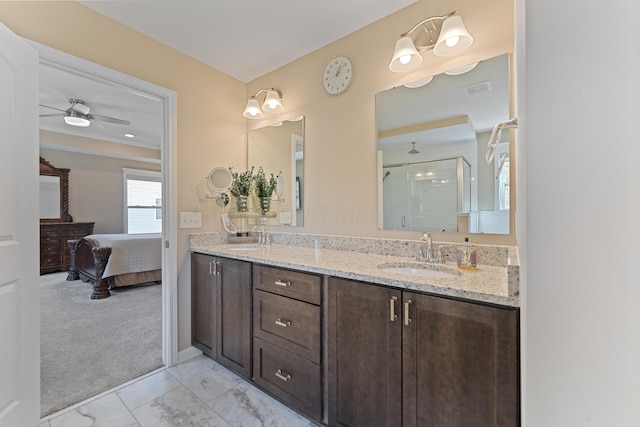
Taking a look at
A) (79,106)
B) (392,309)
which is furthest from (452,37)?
(79,106)

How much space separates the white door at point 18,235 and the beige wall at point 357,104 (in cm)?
162

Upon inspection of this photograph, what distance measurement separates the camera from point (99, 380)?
1869 millimetres

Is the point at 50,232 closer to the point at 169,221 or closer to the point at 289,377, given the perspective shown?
the point at 169,221

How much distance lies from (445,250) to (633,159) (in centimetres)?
118

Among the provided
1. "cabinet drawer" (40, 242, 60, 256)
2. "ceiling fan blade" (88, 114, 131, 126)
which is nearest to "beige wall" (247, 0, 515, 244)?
"ceiling fan blade" (88, 114, 131, 126)

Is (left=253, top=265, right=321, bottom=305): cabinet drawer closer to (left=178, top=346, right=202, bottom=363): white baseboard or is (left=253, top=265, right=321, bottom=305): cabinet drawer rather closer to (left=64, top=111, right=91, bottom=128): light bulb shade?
(left=178, top=346, right=202, bottom=363): white baseboard

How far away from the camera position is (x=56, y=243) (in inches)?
196

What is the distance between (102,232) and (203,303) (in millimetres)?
5090

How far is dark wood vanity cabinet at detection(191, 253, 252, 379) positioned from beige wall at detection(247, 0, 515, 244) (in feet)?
2.34

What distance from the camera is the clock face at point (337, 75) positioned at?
199cm

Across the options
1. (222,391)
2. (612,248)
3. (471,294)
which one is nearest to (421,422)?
(471,294)

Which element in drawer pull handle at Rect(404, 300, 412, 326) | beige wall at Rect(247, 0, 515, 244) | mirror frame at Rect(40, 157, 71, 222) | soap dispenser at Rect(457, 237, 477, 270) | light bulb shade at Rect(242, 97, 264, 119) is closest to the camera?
drawer pull handle at Rect(404, 300, 412, 326)

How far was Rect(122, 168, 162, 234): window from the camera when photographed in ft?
19.8

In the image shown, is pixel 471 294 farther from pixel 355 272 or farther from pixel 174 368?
pixel 174 368
